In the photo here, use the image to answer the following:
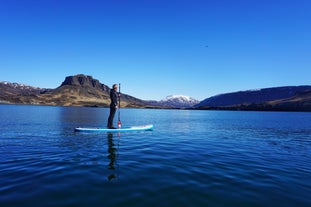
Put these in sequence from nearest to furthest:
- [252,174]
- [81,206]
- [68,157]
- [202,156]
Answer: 1. [81,206]
2. [252,174]
3. [68,157]
4. [202,156]

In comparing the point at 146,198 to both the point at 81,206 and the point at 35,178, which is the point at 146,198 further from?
the point at 35,178

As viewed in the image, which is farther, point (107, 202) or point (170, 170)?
point (170, 170)

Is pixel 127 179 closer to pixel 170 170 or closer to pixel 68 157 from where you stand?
pixel 170 170

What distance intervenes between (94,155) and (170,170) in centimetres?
633

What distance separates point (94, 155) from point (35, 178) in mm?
5541

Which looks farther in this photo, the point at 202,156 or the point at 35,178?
the point at 202,156

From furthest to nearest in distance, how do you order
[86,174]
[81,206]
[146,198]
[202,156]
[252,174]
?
[202,156] < [252,174] < [86,174] < [146,198] < [81,206]

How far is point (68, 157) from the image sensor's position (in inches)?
594

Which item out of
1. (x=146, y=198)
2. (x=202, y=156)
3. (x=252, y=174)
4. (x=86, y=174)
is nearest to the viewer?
(x=146, y=198)

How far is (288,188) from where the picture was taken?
10117 mm

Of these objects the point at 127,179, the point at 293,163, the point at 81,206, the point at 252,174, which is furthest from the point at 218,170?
the point at 81,206

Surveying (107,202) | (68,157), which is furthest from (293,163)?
(68,157)

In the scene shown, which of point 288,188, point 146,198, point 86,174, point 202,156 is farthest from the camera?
point 202,156

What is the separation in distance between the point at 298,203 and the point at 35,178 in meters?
11.5
